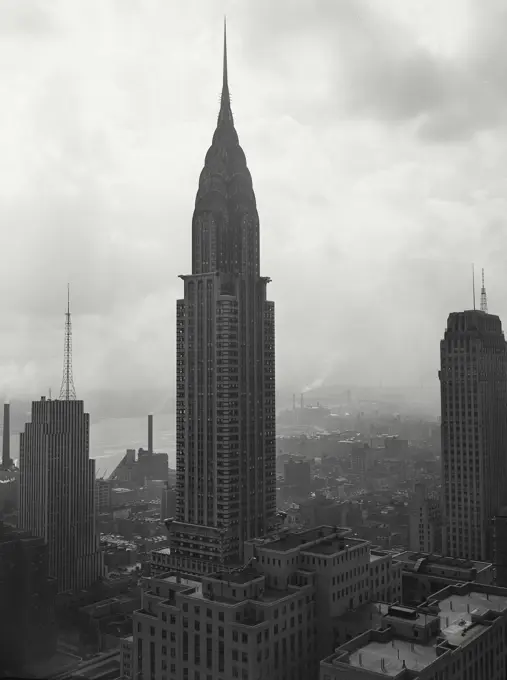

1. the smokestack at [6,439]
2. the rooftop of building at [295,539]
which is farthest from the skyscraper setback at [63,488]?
the rooftop of building at [295,539]

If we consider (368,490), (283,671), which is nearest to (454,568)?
(283,671)

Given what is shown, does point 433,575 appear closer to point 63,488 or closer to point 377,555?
point 377,555

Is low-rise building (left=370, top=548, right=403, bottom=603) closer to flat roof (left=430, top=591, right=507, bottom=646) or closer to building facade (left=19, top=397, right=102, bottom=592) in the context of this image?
flat roof (left=430, top=591, right=507, bottom=646)

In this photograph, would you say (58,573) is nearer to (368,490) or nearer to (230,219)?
(230,219)

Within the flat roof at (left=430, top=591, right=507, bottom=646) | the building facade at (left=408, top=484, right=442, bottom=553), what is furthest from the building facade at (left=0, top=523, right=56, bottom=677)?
the building facade at (left=408, top=484, right=442, bottom=553)

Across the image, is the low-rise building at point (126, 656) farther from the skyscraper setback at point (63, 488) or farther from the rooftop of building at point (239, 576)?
the skyscraper setback at point (63, 488)
